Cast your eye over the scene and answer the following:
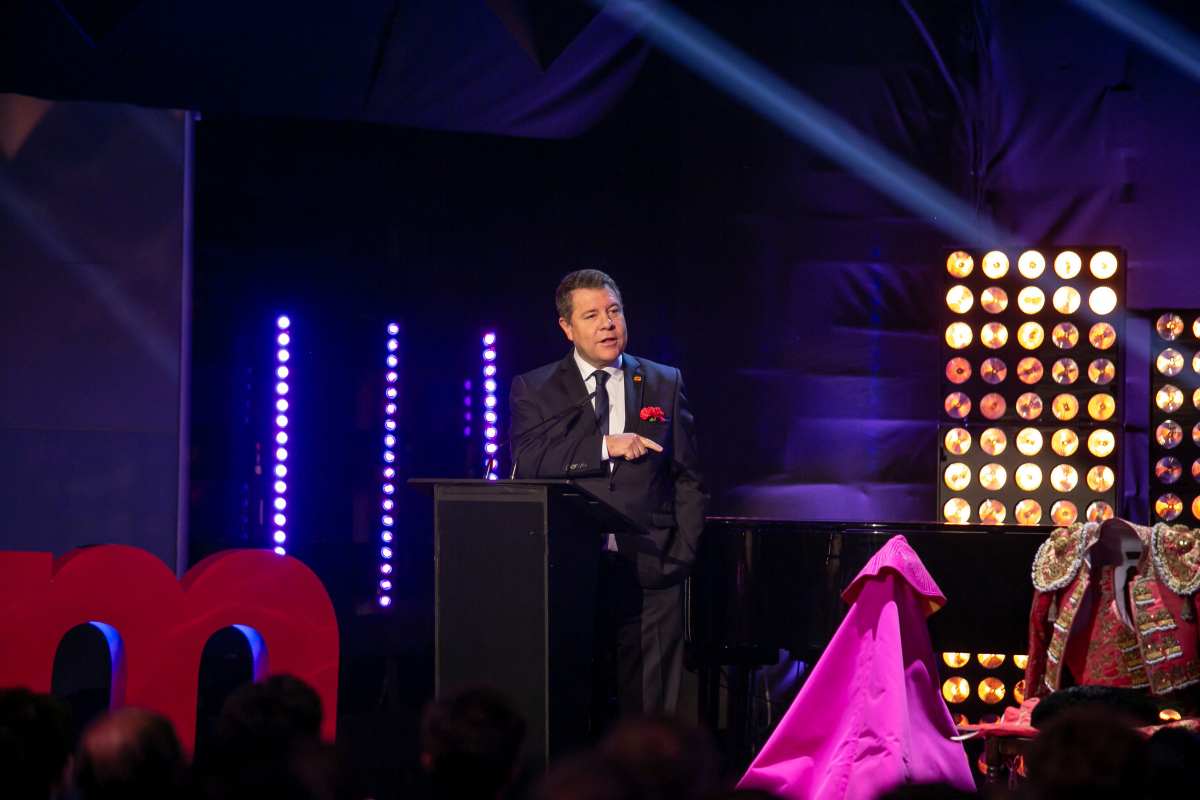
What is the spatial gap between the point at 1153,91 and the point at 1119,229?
0.67 m

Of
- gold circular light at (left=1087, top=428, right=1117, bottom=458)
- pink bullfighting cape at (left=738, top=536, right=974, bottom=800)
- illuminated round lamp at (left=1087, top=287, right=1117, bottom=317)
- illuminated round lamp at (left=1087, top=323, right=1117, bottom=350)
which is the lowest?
pink bullfighting cape at (left=738, top=536, right=974, bottom=800)

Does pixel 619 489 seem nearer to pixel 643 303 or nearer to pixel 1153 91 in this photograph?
pixel 643 303

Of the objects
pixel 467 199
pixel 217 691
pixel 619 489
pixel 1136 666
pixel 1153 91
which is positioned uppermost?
pixel 1153 91

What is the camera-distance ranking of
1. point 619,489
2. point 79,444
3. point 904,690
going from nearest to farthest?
point 904,690
point 619,489
point 79,444

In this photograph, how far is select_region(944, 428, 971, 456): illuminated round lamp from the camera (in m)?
6.45

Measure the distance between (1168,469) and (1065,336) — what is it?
2.48 ft

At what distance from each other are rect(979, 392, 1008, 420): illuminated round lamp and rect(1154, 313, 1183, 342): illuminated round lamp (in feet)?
2.53

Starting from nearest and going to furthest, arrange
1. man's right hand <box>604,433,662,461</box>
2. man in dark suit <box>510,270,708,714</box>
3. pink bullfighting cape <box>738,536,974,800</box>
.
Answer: pink bullfighting cape <box>738,536,974,800</box>, man's right hand <box>604,433,662,461</box>, man in dark suit <box>510,270,708,714</box>

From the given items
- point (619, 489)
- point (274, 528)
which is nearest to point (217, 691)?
point (274, 528)

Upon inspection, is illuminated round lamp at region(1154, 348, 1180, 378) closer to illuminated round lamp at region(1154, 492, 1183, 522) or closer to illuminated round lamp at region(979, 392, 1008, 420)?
Result: illuminated round lamp at region(1154, 492, 1183, 522)

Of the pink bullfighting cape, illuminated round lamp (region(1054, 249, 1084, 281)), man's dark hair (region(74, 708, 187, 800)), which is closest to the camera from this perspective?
man's dark hair (region(74, 708, 187, 800))

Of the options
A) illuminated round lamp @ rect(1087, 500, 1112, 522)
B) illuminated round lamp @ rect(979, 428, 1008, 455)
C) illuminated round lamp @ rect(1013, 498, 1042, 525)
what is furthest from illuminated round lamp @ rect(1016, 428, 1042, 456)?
illuminated round lamp @ rect(1087, 500, 1112, 522)

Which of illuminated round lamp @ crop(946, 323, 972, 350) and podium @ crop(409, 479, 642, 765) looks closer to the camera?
podium @ crop(409, 479, 642, 765)

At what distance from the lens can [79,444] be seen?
6.07 metres
